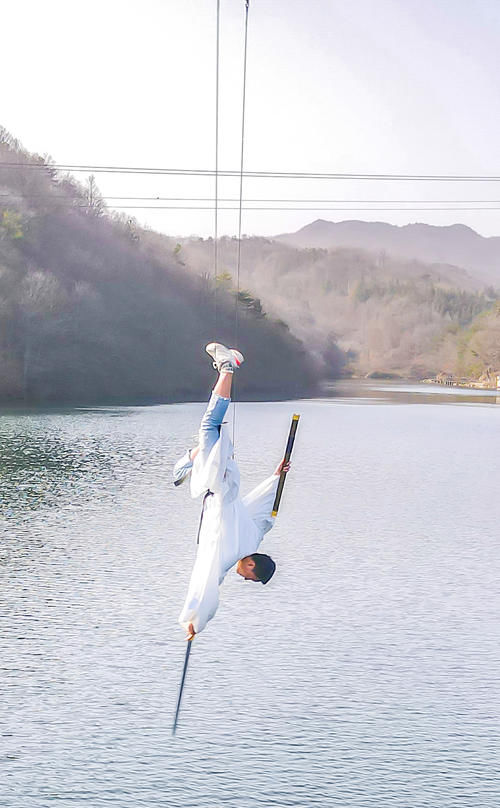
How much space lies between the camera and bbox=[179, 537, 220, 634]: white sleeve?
23.7ft

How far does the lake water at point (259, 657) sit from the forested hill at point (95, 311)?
3621 centimetres

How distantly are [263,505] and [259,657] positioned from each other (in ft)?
3.74

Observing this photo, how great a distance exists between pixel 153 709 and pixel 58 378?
1964 inches

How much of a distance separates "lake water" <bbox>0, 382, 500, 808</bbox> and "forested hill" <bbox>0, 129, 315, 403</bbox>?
3621 cm

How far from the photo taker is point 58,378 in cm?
5625

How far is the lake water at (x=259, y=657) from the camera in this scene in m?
6.11

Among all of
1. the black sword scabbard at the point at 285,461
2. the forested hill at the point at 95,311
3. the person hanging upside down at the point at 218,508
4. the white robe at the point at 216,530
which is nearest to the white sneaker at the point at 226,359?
the person hanging upside down at the point at 218,508

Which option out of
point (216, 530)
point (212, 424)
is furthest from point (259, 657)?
point (212, 424)

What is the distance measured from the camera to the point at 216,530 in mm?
7656

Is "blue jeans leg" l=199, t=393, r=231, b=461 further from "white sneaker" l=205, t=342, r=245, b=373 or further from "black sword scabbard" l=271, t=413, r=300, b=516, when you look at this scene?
"black sword scabbard" l=271, t=413, r=300, b=516

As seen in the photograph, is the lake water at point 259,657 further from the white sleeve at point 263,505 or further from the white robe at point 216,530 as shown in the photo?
the white sleeve at point 263,505

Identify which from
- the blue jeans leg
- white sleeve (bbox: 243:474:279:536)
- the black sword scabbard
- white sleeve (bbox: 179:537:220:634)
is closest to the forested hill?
white sleeve (bbox: 243:474:279:536)

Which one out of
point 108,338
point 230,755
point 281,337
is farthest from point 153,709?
point 281,337

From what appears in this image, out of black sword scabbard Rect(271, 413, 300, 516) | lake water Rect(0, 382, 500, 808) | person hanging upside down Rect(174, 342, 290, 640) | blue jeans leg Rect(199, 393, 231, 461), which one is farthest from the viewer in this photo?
black sword scabbard Rect(271, 413, 300, 516)
